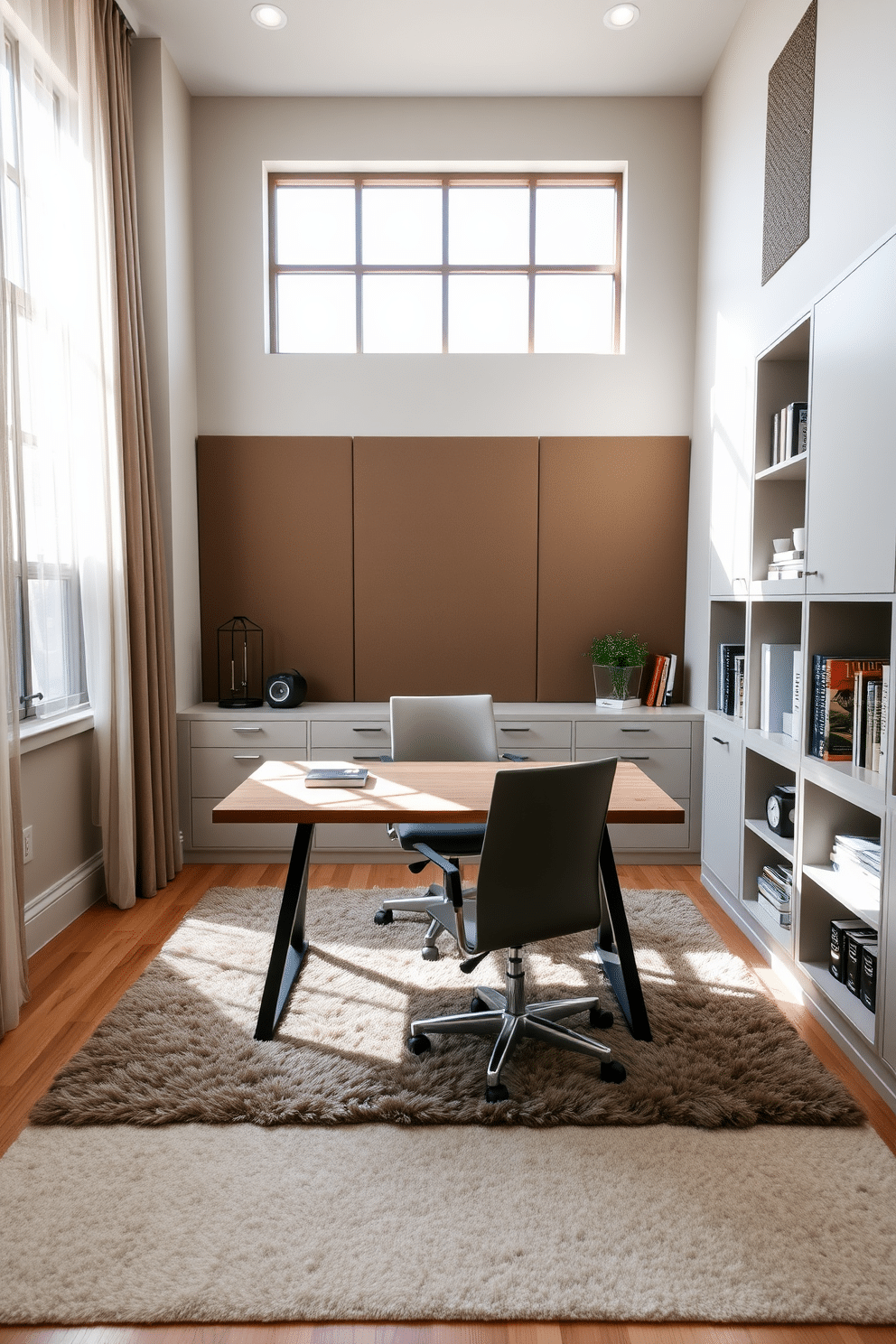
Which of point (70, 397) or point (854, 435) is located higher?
point (70, 397)

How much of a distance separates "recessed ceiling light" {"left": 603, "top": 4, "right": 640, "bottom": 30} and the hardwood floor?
391 centimetres

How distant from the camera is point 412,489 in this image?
15.3ft

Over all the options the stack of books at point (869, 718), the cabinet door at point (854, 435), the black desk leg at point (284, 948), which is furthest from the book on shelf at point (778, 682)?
the black desk leg at point (284, 948)

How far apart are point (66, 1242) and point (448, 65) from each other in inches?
193

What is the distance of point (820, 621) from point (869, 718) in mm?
402

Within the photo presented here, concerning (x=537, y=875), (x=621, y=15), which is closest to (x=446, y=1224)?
(x=537, y=875)

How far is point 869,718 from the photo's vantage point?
98.9 inches

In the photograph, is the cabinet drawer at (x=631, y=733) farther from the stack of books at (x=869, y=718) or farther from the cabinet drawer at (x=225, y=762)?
the stack of books at (x=869, y=718)

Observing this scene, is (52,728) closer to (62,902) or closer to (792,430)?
(62,902)

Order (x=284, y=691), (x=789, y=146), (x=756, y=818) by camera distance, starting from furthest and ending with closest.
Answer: (x=284, y=691)
(x=756, y=818)
(x=789, y=146)

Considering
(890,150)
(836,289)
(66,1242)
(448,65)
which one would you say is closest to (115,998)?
(66,1242)

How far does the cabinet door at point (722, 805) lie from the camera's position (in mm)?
3535

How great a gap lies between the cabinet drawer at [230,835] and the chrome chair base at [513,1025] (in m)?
1.89

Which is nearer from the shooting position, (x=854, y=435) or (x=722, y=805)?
(x=854, y=435)
